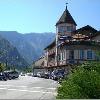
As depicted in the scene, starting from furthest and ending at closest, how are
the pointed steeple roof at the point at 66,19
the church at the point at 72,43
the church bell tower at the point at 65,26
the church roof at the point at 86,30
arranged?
1. the pointed steeple roof at the point at 66,19
2. the church bell tower at the point at 65,26
3. the church roof at the point at 86,30
4. the church at the point at 72,43

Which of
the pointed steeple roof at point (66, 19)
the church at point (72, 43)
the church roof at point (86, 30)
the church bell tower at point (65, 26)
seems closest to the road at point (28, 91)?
the church at point (72, 43)

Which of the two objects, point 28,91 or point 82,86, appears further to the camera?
point 28,91

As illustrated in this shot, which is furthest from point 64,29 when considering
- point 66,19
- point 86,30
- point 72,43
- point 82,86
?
point 82,86

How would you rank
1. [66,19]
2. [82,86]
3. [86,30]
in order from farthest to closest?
[66,19] → [86,30] → [82,86]

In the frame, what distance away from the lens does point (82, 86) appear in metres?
17.1

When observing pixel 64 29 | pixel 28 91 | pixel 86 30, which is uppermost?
pixel 64 29

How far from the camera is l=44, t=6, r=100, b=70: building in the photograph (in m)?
78.8

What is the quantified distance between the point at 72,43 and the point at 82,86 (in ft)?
206

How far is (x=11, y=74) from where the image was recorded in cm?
8125

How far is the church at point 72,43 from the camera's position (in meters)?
78.8

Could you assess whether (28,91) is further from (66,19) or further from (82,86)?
(66,19)

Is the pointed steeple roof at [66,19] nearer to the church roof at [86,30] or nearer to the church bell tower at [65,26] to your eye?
the church bell tower at [65,26]

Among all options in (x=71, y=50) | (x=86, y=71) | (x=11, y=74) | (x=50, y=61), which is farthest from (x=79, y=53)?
(x=86, y=71)

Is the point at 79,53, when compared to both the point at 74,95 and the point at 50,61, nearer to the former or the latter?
the point at 50,61
